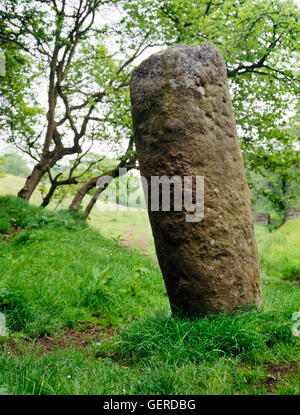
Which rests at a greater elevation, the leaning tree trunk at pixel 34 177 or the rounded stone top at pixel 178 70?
the rounded stone top at pixel 178 70

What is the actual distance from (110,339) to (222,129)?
286 cm

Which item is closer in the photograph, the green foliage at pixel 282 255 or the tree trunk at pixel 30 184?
the green foliage at pixel 282 255

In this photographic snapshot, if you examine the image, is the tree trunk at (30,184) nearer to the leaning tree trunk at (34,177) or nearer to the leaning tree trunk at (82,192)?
the leaning tree trunk at (34,177)

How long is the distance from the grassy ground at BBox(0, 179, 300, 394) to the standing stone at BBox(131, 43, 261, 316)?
35 centimetres

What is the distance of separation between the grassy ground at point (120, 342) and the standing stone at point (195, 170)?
0.35 meters

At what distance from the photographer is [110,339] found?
3680 millimetres

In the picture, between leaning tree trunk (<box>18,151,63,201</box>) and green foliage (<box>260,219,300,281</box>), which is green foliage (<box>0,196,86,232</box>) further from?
green foliage (<box>260,219,300,281</box>)

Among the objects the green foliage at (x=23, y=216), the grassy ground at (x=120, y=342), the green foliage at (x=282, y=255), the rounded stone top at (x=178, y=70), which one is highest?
the rounded stone top at (x=178, y=70)

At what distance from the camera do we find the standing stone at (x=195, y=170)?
3.18 meters

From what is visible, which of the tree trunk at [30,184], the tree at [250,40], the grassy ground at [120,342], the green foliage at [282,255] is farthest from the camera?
the tree trunk at [30,184]

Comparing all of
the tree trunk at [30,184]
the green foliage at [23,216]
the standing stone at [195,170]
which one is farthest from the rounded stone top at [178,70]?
the tree trunk at [30,184]

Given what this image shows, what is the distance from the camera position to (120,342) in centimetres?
312

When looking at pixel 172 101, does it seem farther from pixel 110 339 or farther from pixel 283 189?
pixel 283 189

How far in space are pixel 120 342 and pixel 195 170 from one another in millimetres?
1975
